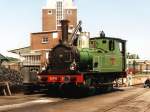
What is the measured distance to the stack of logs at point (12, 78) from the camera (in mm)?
23734

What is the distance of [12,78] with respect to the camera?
84.4ft

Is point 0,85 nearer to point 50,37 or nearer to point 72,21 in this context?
point 50,37

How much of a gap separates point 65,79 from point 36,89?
11.8 ft

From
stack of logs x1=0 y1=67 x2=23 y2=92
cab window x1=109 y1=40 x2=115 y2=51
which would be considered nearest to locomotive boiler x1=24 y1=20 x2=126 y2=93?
cab window x1=109 y1=40 x2=115 y2=51

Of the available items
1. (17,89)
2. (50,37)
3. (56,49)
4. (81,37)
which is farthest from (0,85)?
(50,37)

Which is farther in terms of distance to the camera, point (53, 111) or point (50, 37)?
point (50, 37)

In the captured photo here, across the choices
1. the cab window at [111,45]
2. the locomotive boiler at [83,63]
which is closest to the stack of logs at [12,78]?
the locomotive boiler at [83,63]

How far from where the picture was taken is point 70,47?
2211 cm

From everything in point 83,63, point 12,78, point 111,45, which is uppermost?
point 111,45

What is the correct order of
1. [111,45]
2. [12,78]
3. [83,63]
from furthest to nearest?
[12,78], [111,45], [83,63]

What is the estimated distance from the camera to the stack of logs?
23.7 meters

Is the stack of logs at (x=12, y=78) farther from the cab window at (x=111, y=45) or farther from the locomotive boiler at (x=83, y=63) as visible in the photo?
the cab window at (x=111, y=45)

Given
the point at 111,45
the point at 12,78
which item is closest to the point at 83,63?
the point at 111,45

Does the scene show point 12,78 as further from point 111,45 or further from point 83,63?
point 111,45
